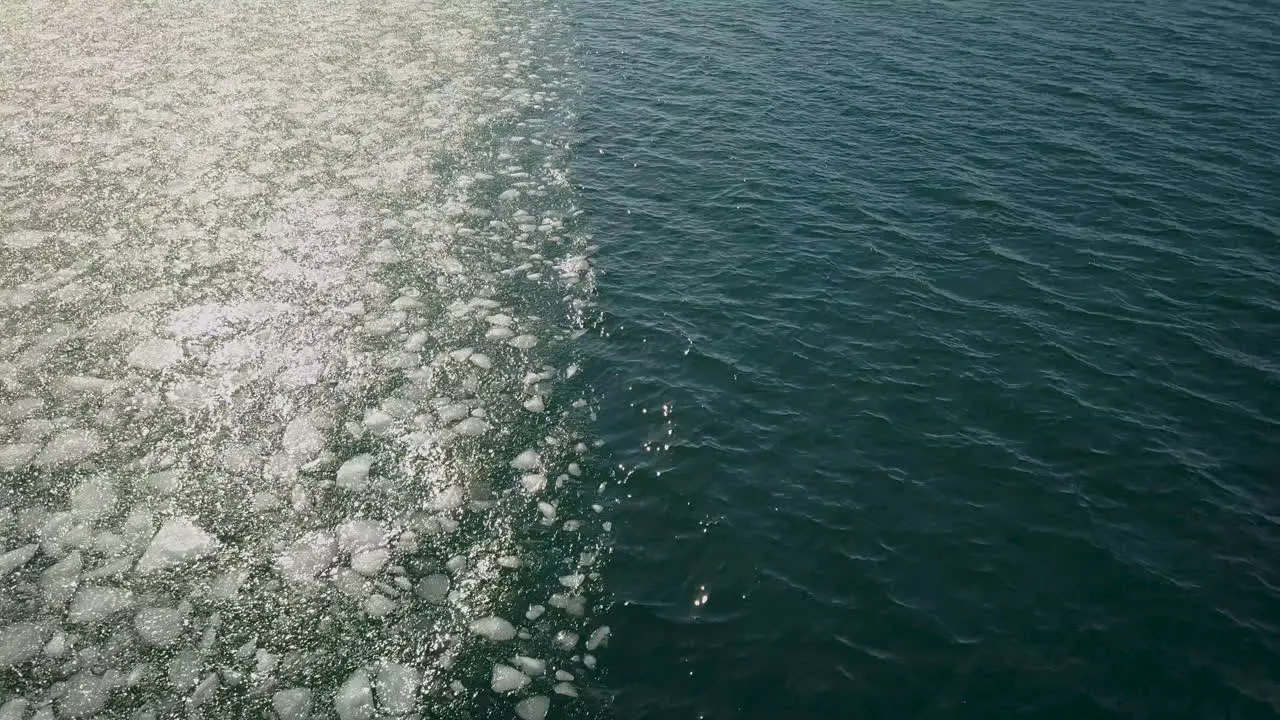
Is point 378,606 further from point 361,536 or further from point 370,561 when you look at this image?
point 361,536

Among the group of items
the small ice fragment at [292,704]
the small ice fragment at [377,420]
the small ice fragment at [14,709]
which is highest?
the small ice fragment at [377,420]

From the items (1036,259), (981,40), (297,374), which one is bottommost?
(297,374)

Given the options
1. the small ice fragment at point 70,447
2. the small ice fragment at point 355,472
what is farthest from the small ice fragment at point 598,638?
the small ice fragment at point 70,447

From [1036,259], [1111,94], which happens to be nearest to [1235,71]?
[1111,94]

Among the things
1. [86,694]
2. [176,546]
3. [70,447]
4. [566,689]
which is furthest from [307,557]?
Result: [70,447]

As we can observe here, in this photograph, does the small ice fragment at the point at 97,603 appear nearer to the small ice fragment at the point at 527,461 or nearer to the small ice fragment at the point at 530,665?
the small ice fragment at the point at 530,665

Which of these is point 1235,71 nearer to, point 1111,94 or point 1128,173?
point 1111,94
